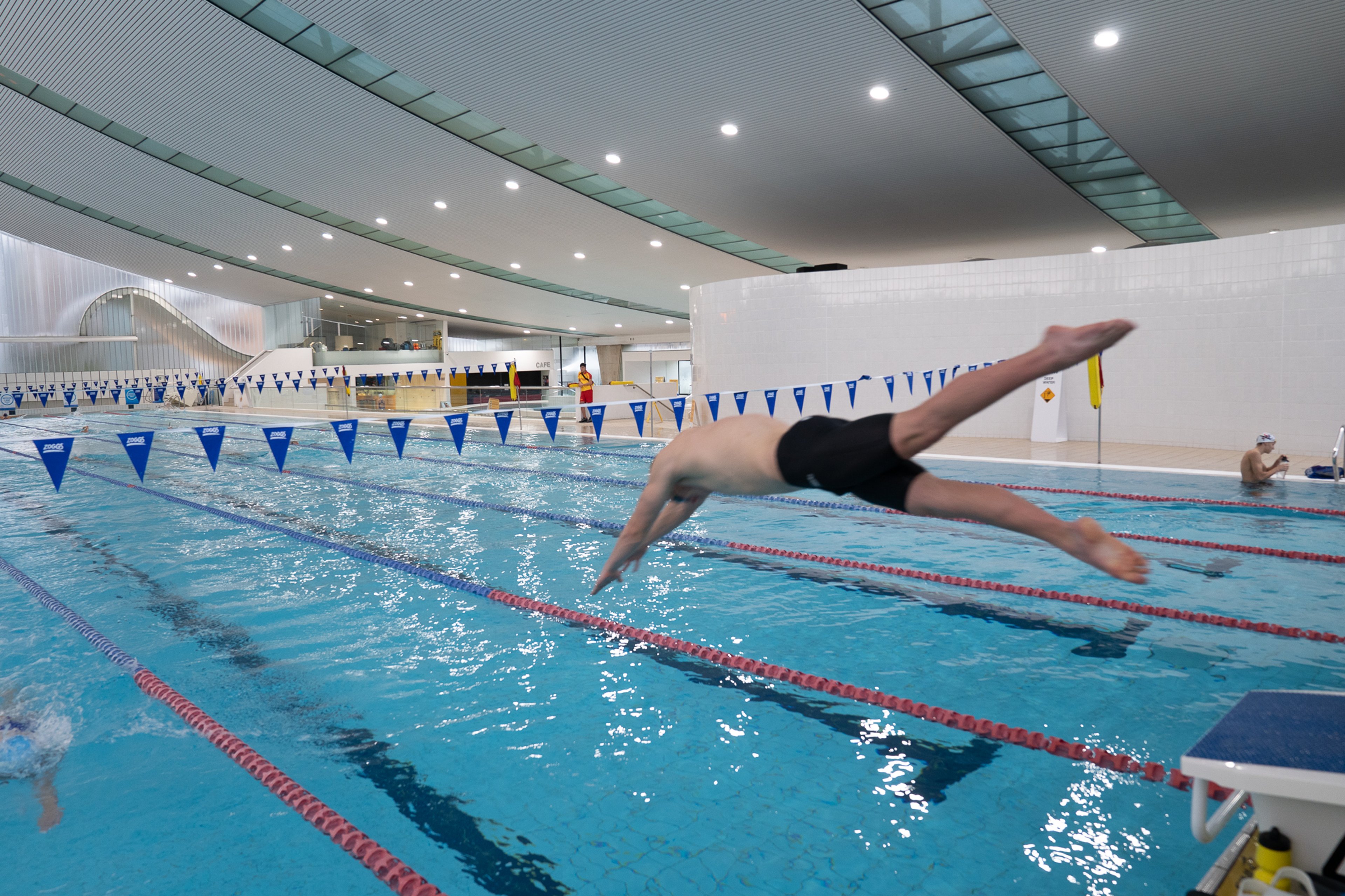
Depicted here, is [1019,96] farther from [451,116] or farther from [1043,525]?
[1043,525]

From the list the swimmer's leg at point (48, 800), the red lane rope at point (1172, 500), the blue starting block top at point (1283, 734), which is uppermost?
the blue starting block top at point (1283, 734)

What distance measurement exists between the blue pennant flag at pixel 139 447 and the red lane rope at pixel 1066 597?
17.1 feet

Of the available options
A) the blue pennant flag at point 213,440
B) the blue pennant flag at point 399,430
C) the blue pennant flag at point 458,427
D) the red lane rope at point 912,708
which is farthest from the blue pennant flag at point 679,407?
the red lane rope at point 912,708

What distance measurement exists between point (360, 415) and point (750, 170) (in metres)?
10.9

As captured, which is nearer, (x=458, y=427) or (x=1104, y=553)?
(x=1104, y=553)

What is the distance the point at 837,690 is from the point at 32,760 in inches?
130

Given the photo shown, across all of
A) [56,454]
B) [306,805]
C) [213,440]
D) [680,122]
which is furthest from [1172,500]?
[56,454]

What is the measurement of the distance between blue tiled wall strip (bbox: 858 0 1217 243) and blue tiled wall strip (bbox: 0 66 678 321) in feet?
49.0

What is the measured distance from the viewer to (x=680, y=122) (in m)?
12.4

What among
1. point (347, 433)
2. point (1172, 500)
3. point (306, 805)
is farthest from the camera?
point (347, 433)

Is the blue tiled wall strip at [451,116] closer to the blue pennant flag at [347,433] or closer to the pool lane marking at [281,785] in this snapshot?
the blue pennant flag at [347,433]

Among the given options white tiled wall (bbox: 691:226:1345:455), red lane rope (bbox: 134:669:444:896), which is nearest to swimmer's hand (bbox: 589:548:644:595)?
red lane rope (bbox: 134:669:444:896)

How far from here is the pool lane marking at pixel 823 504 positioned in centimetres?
566

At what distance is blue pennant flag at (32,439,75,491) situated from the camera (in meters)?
6.29
